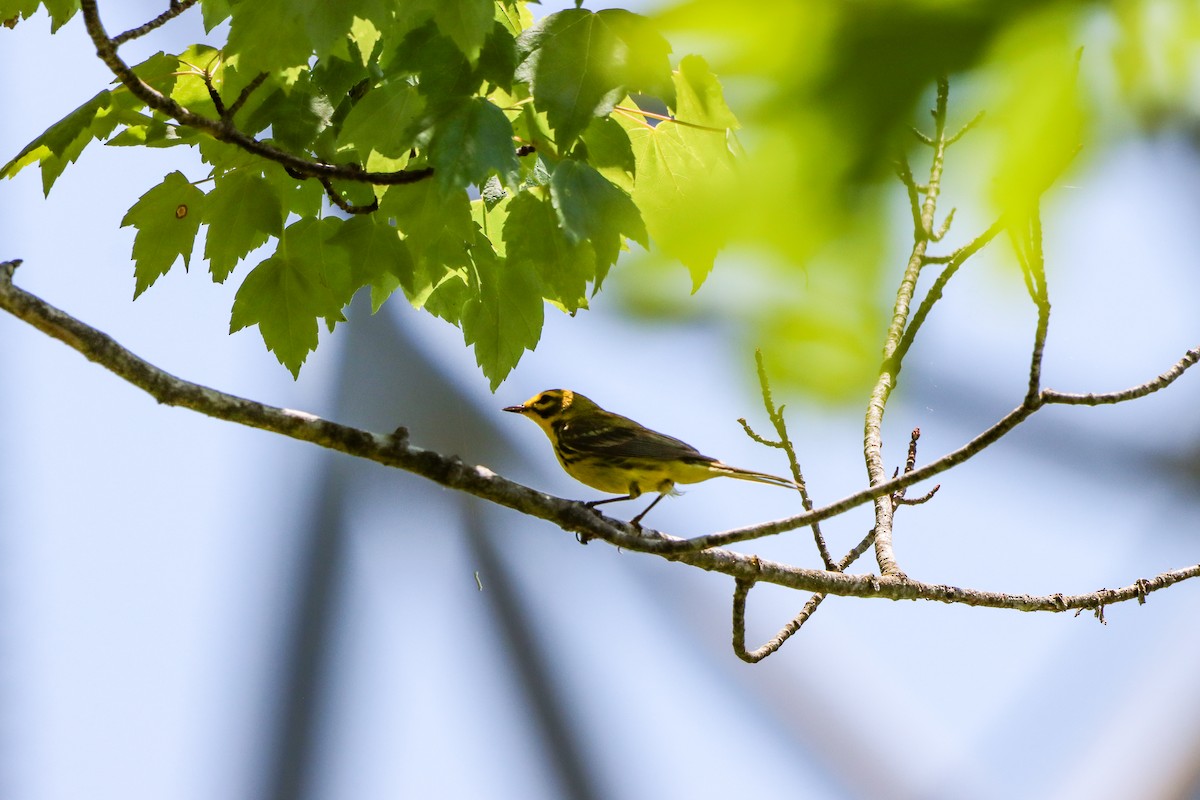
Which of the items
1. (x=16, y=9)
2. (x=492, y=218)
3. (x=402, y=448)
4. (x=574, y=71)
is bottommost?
(x=402, y=448)

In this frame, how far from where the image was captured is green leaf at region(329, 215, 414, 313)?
7.73ft

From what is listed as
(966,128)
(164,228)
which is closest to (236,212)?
(164,228)

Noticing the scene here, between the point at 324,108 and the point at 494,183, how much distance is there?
419mm

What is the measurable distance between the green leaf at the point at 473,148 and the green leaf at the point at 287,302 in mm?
657

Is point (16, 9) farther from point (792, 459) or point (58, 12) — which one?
point (792, 459)

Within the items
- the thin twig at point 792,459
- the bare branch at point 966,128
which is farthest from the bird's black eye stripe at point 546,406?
the bare branch at point 966,128

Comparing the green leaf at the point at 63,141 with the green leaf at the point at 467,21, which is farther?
the green leaf at the point at 63,141

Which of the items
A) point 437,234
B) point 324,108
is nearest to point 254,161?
point 324,108

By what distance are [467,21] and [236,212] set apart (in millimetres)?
921

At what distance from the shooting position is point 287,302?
8.07ft

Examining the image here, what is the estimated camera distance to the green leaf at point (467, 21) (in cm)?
178

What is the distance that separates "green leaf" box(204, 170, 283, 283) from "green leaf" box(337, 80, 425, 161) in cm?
46

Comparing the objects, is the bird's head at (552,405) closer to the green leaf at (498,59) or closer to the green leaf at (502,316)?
the green leaf at (502,316)

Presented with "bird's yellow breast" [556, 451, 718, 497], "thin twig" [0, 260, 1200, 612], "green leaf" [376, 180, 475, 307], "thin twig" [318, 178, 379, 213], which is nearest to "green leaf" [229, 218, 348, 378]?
"thin twig" [318, 178, 379, 213]
